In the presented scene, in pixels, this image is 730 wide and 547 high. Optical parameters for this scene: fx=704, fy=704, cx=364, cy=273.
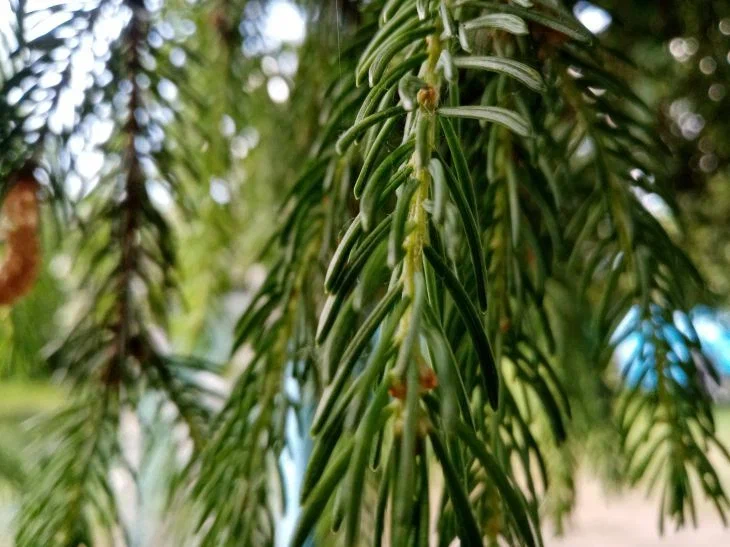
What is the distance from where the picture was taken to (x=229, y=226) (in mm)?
436

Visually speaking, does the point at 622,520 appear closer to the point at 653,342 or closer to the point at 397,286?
the point at 653,342

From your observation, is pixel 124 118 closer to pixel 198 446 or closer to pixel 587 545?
pixel 198 446

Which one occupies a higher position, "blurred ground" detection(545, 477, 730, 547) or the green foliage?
"blurred ground" detection(545, 477, 730, 547)

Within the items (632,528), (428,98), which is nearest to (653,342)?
(428,98)

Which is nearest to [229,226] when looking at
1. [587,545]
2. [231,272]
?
[231,272]

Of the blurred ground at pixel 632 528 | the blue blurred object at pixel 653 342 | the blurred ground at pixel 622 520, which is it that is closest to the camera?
the blue blurred object at pixel 653 342

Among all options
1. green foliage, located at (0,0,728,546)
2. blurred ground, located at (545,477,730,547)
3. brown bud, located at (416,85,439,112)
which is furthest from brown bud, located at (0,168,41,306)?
blurred ground, located at (545,477,730,547)

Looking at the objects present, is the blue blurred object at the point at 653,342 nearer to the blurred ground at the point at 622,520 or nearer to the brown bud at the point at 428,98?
the brown bud at the point at 428,98

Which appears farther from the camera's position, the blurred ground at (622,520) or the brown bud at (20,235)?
the blurred ground at (622,520)

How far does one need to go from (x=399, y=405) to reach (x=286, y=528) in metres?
0.37

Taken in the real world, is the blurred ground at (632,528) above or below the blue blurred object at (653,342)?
above

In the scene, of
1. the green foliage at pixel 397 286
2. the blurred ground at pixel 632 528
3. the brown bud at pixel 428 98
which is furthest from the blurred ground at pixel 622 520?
the brown bud at pixel 428 98

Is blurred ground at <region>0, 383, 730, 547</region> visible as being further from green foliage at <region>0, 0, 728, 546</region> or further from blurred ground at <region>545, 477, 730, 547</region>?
green foliage at <region>0, 0, 728, 546</region>

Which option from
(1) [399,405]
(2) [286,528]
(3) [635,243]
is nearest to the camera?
(1) [399,405]
